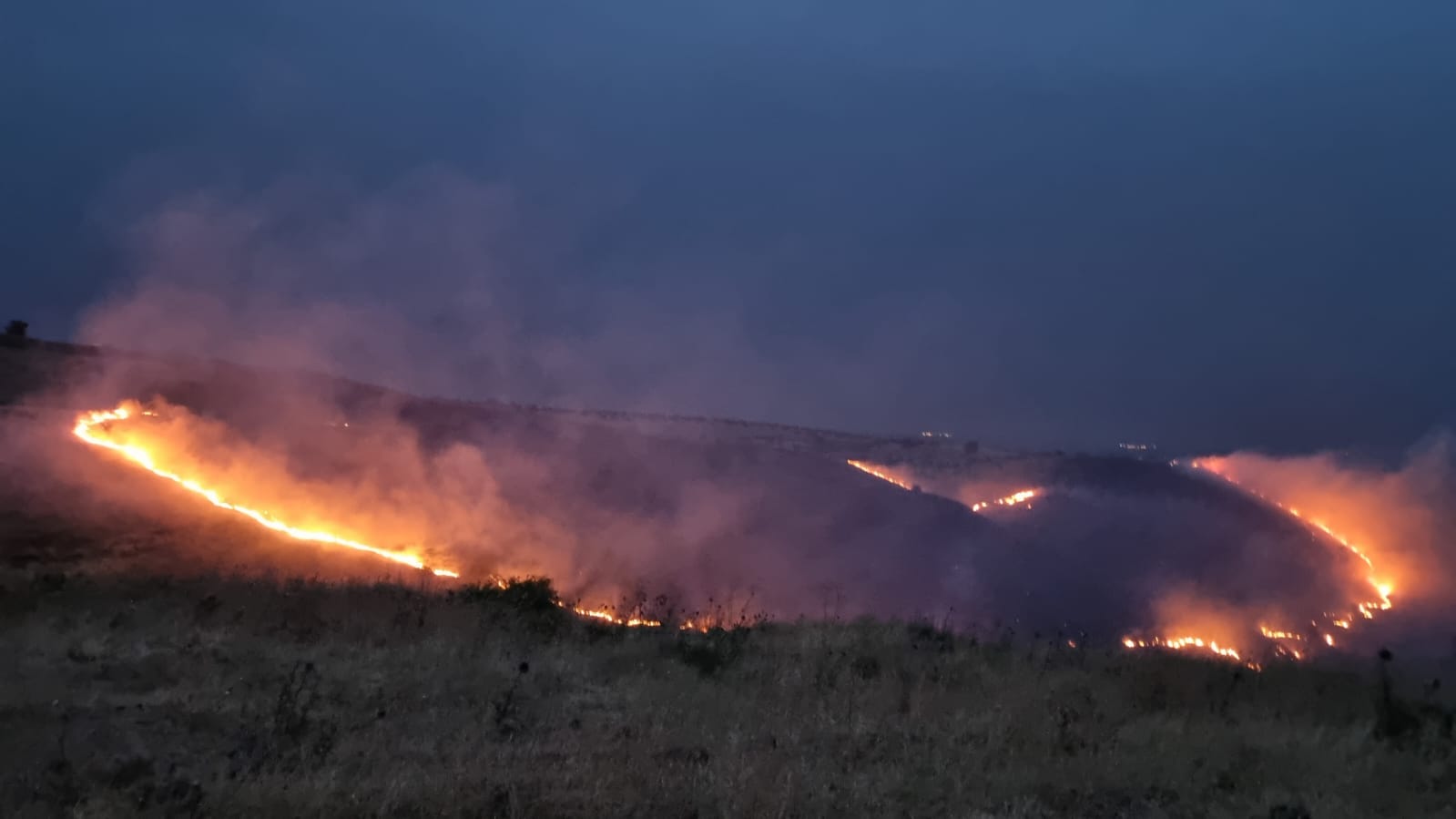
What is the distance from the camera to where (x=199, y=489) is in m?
20.8

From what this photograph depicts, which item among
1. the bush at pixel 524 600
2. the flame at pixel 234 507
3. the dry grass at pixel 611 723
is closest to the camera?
the dry grass at pixel 611 723

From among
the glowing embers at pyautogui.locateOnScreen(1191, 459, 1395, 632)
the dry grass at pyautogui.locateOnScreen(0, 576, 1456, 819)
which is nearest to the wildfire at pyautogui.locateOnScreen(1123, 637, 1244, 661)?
the glowing embers at pyautogui.locateOnScreen(1191, 459, 1395, 632)

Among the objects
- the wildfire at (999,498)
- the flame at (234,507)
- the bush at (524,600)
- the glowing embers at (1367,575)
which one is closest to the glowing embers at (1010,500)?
the wildfire at (999,498)

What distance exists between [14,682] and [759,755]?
6.99m

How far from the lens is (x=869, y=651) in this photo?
42.4 feet

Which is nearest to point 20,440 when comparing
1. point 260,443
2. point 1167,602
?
point 260,443

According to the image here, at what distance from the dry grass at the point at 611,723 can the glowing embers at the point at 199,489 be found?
5.65 meters

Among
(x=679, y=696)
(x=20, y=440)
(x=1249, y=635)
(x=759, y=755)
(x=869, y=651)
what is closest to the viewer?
(x=759, y=755)

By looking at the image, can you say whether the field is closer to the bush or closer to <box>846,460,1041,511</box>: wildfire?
the bush

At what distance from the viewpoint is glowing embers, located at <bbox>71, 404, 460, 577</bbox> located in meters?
19.4

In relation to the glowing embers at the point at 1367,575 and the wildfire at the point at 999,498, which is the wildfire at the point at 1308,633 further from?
the wildfire at the point at 999,498

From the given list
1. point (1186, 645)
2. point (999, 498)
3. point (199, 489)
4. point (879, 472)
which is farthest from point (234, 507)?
point (1186, 645)

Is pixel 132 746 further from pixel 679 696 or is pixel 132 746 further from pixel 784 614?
pixel 784 614

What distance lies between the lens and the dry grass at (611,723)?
261 inches
